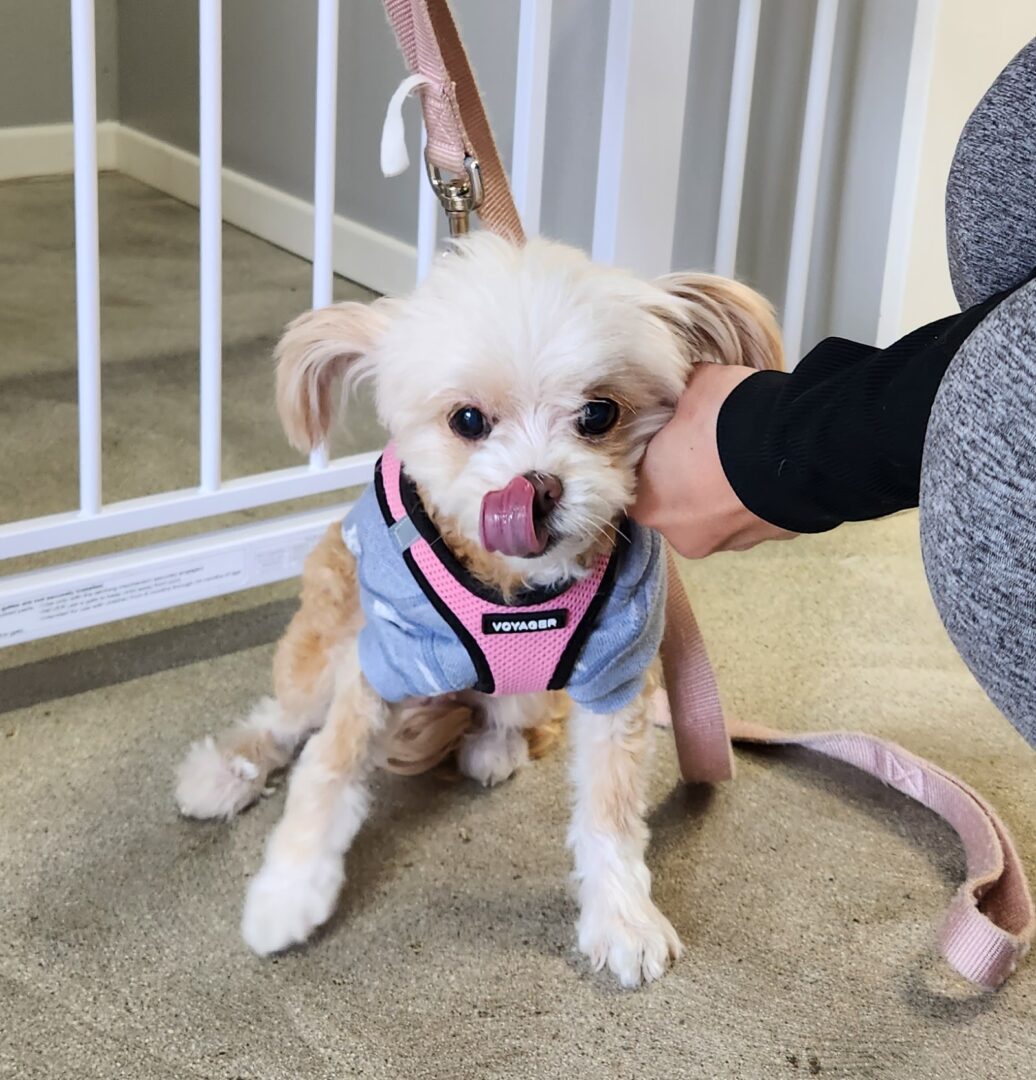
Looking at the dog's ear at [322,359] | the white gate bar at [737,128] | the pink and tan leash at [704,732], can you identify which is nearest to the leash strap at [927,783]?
the pink and tan leash at [704,732]

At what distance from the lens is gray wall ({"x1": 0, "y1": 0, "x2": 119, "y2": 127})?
2.73 meters

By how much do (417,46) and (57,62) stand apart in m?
2.25

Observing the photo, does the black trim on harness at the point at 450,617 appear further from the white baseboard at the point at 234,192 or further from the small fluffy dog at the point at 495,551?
the white baseboard at the point at 234,192

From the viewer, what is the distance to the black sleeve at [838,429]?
625 millimetres

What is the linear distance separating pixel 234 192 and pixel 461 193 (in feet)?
5.94

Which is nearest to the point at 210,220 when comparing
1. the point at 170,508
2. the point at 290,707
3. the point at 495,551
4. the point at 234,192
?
the point at 170,508

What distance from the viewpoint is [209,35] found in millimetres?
1080

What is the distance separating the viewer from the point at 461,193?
90 cm

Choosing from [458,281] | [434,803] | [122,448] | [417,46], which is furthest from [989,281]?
[122,448]

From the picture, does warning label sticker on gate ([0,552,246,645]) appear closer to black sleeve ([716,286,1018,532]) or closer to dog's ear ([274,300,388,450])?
dog's ear ([274,300,388,450])

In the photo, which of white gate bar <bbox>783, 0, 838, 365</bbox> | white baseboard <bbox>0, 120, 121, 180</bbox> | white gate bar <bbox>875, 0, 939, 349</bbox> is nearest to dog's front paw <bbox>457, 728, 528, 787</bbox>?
white gate bar <bbox>783, 0, 838, 365</bbox>

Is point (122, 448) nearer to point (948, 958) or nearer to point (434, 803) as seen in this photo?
point (434, 803)

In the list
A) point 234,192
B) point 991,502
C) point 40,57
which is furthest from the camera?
point 40,57

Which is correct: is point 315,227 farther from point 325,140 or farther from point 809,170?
point 809,170
